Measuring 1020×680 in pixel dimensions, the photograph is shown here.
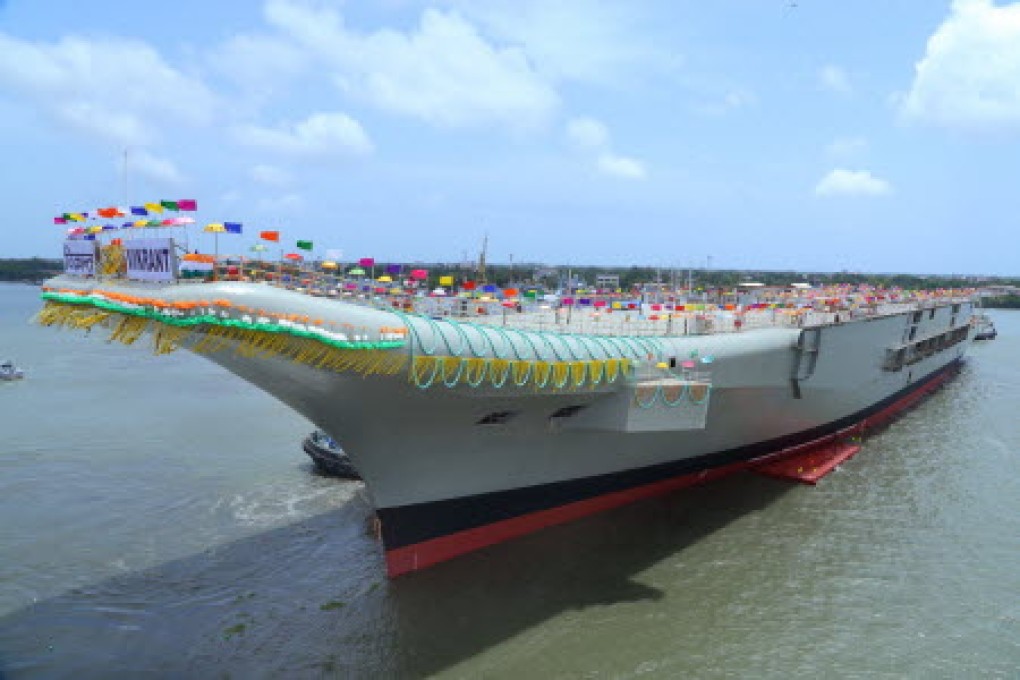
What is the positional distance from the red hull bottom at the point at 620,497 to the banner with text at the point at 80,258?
23.9ft

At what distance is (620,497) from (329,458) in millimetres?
7962

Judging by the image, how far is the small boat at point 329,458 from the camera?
18500mm

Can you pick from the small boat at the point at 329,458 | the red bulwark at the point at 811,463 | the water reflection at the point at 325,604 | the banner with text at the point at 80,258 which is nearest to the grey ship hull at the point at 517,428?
the red bulwark at the point at 811,463

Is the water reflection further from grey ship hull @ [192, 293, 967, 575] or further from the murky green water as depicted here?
grey ship hull @ [192, 293, 967, 575]

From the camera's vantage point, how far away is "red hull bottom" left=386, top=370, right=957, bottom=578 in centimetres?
1296

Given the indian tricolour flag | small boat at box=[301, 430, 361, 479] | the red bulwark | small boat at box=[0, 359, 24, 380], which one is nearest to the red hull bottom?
the red bulwark

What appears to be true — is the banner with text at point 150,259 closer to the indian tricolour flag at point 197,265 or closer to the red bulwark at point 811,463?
the indian tricolour flag at point 197,265

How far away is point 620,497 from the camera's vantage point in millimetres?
15969

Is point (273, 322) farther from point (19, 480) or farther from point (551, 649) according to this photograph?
point (19, 480)

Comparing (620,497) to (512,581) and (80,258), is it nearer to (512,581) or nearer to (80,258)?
(512,581)

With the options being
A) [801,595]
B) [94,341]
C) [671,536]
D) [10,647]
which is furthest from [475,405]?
[94,341]

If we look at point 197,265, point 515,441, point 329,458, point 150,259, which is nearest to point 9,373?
point 329,458

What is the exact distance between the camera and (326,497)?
17156mm

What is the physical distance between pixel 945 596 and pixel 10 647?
15919 mm
